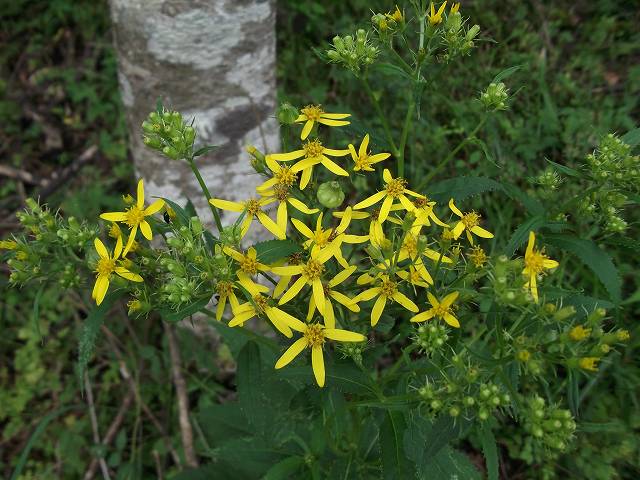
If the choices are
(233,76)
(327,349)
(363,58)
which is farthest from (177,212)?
(233,76)

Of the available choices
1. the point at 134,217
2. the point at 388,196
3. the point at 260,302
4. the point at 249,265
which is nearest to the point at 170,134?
the point at 134,217

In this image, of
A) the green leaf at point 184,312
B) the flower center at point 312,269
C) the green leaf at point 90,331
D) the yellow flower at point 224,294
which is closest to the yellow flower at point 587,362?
the flower center at point 312,269

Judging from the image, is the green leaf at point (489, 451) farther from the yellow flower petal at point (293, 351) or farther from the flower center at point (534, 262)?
the yellow flower petal at point (293, 351)

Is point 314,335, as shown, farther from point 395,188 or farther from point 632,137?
point 632,137

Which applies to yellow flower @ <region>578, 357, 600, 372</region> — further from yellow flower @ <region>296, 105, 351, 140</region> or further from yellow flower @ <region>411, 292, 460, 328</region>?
yellow flower @ <region>296, 105, 351, 140</region>

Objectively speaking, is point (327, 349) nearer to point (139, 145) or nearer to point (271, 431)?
point (271, 431)

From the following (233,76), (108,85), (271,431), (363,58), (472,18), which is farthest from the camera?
(108,85)

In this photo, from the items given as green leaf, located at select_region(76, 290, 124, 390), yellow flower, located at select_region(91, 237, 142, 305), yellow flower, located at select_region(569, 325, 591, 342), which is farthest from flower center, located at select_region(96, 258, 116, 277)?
yellow flower, located at select_region(569, 325, 591, 342)
